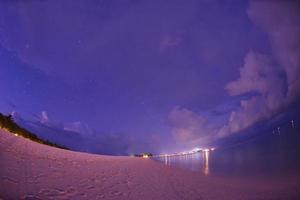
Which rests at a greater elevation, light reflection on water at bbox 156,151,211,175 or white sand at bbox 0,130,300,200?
light reflection on water at bbox 156,151,211,175

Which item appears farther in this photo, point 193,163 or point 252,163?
point 193,163

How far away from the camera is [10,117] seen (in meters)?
19.5

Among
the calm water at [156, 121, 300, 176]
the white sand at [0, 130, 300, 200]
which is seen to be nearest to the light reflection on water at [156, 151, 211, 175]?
the calm water at [156, 121, 300, 176]

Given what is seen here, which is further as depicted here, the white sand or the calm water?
the calm water

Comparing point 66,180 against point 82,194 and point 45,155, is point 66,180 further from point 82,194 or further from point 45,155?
point 45,155

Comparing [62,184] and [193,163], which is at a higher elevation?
[193,163]

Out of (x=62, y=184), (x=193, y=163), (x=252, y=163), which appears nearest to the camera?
(x=62, y=184)

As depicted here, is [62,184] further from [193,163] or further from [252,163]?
[193,163]

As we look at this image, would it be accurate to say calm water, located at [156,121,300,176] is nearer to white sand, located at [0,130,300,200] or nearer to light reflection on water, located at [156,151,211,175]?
light reflection on water, located at [156,151,211,175]

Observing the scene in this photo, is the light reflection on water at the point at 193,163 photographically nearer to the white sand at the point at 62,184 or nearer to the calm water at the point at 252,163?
the calm water at the point at 252,163

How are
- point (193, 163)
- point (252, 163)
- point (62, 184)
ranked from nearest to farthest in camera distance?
point (62, 184), point (252, 163), point (193, 163)

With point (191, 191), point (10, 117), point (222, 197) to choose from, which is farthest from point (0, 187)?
point (10, 117)

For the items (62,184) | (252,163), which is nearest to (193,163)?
(252,163)

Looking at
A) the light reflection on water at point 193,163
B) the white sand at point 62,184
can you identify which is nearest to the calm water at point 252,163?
the light reflection on water at point 193,163
